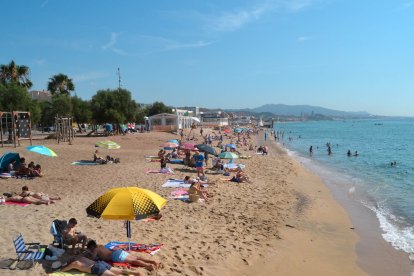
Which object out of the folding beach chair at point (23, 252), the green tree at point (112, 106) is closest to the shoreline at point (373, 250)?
the folding beach chair at point (23, 252)

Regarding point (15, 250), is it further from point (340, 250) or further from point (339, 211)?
point (339, 211)

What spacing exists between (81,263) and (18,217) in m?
3.98

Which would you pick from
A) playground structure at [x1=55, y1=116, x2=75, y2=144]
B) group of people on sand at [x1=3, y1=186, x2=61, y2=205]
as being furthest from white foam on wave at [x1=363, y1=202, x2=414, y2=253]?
playground structure at [x1=55, y1=116, x2=75, y2=144]

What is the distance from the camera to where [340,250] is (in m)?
9.66

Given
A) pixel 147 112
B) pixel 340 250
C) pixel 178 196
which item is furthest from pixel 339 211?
pixel 147 112

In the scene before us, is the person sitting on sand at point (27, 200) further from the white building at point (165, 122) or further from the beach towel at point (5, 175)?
the white building at point (165, 122)

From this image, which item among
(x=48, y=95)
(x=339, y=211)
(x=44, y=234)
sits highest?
(x=48, y=95)

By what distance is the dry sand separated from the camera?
7969mm

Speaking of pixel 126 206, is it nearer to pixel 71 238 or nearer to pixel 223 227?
pixel 71 238

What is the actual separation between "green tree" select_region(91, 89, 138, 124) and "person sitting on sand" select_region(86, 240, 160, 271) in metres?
38.7

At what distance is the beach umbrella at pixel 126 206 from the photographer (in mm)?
6699

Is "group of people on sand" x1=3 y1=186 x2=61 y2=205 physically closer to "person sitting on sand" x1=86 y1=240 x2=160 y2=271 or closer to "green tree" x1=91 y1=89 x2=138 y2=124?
"person sitting on sand" x1=86 y1=240 x2=160 y2=271

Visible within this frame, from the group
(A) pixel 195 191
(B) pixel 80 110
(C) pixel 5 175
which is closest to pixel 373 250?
(A) pixel 195 191

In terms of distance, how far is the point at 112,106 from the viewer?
149 feet
